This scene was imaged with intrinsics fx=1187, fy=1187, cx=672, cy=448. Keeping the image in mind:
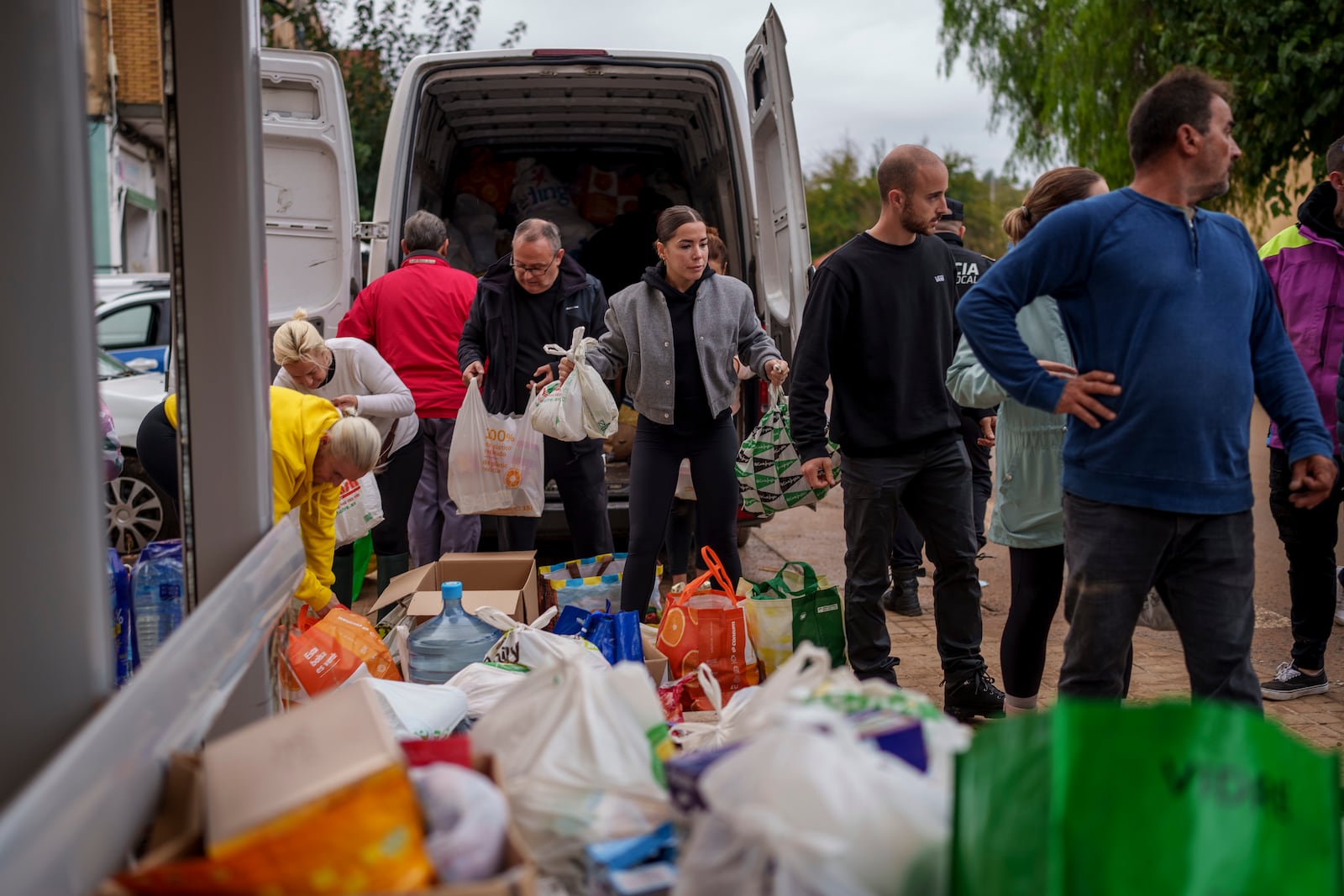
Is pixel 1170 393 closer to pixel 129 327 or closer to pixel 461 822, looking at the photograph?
pixel 461 822

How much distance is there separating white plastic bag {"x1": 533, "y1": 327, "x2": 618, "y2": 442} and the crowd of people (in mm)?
78

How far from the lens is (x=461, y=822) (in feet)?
4.42

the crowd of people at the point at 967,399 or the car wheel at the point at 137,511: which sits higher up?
the crowd of people at the point at 967,399

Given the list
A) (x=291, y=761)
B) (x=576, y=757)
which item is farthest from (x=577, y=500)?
(x=291, y=761)

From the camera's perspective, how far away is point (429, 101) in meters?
6.52

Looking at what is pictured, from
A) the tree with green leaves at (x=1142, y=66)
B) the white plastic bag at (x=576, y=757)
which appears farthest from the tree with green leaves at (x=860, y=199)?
the white plastic bag at (x=576, y=757)

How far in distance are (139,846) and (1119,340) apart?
2.27 metres

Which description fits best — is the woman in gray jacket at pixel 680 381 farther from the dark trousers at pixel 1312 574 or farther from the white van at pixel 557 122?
the dark trousers at pixel 1312 574

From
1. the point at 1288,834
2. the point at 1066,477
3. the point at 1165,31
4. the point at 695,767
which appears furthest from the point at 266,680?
the point at 1165,31

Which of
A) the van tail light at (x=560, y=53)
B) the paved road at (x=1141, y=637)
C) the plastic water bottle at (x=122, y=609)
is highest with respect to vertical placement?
the van tail light at (x=560, y=53)

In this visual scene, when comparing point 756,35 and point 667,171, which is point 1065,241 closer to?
point 756,35

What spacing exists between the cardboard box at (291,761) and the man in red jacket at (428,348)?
13.0ft

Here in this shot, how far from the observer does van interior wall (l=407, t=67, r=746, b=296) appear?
6668 mm

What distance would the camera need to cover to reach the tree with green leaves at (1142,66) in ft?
→ 30.1
